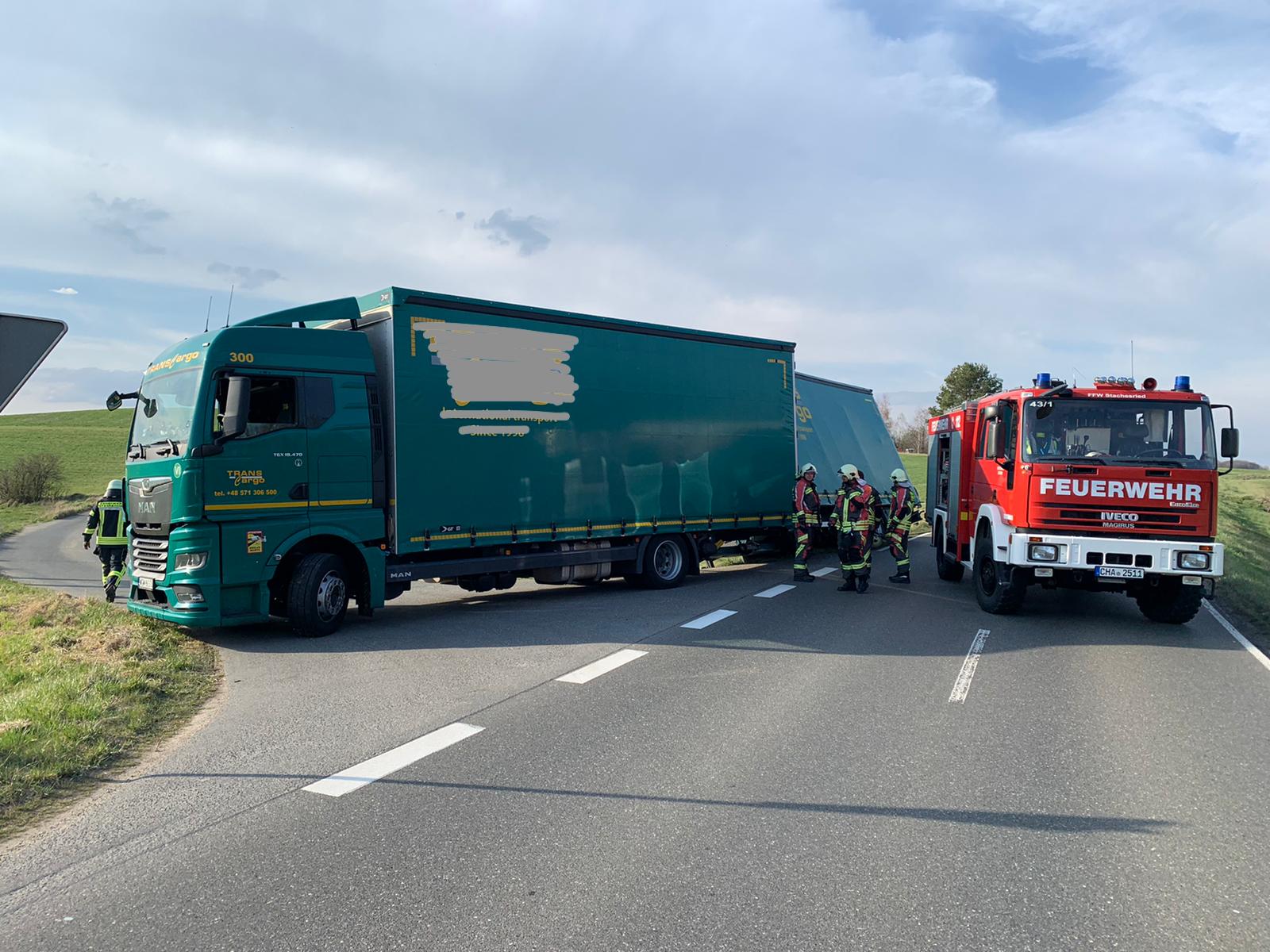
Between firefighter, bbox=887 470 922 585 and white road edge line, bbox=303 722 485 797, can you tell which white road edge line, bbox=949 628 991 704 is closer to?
white road edge line, bbox=303 722 485 797

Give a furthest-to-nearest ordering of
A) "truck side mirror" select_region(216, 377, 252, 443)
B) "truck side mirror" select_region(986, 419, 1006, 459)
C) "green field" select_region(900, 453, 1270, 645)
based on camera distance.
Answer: "green field" select_region(900, 453, 1270, 645)
"truck side mirror" select_region(986, 419, 1006, 459)
"truck side mirror" select_region(216, 377, 252, 443)

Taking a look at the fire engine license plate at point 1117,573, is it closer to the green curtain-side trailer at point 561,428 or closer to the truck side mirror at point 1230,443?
the truck side mirror at point 1230,443

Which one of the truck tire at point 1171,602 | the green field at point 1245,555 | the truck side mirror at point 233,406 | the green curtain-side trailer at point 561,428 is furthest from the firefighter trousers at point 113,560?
the green field at point 1245,555

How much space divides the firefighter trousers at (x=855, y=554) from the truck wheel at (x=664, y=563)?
2.22m

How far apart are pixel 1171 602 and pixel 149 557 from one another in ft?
34.7

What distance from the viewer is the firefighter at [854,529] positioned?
12219mm

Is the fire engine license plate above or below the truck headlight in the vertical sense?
below

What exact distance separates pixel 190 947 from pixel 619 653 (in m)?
5.17

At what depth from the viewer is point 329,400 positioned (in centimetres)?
942

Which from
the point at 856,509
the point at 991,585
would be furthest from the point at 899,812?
the point at 856,509

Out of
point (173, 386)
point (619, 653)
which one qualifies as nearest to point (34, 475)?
point (173, 386)

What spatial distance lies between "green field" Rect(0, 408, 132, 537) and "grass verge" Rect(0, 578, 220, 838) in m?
21.7

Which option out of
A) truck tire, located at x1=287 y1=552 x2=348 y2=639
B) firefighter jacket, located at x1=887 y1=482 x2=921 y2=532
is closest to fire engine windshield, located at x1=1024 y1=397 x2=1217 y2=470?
firefighter jacket, located at x1=887 y1=482 x2=921 y2=532

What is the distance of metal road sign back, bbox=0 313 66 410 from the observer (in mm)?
5047
